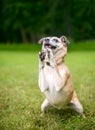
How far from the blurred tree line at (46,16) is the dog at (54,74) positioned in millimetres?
28564

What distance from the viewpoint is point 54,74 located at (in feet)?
16.6

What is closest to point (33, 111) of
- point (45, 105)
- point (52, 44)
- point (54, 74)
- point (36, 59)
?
point (45, 105)

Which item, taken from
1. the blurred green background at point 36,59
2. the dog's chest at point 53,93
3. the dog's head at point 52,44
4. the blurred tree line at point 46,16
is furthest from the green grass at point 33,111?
the blurred tree line at point 46,16

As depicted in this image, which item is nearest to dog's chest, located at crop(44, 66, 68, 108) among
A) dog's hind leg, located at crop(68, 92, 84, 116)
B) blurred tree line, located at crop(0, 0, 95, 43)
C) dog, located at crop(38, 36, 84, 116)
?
dog, located at crop(38, 36, 84, 116)

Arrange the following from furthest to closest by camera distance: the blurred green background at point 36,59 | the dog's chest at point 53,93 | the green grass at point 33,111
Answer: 1. the blurred green background at point 36,59
2. the dog's chest at point 53,93
3. the green grass at point 33,111

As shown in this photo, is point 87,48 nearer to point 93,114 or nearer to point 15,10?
point 15,10

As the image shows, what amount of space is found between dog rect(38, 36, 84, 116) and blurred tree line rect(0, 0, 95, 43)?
28.6m

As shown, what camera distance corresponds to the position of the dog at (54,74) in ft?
16.6

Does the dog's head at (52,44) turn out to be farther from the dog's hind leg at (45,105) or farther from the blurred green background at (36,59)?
the blurred green background at (36,59)

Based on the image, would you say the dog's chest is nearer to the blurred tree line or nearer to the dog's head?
the dog's head

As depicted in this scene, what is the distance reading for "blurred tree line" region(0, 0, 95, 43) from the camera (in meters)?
34.2

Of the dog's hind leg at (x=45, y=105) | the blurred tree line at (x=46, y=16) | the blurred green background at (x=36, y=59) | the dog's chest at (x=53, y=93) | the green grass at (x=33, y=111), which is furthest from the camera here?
the blurred tree line at (x=46, y=16)

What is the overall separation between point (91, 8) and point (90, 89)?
2596 cm

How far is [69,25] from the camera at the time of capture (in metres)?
33.8
